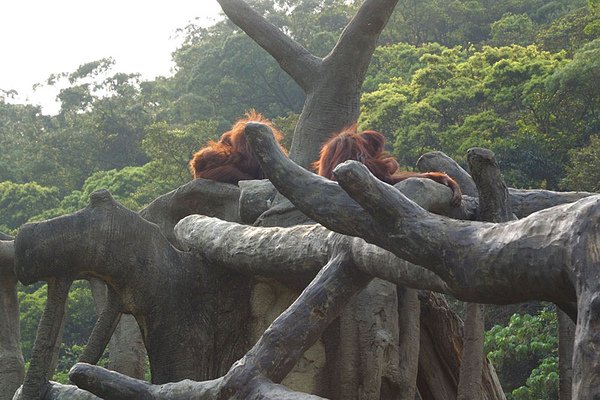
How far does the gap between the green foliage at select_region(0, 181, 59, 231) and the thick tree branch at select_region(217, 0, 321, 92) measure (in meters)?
17.6

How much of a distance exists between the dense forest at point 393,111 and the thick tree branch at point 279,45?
21.8ft

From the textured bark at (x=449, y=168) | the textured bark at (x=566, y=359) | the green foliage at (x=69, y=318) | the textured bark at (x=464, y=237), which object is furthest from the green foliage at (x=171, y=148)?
the textured bark at (x=464, y=237)

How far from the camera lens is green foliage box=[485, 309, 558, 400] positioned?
12.4 metres

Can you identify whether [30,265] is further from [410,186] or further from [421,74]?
[421,74]

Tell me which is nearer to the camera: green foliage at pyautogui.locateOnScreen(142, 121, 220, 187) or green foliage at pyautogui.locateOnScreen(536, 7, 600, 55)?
green foliage at pyautogui.locateOnScreen(142, 121, 220, 187)

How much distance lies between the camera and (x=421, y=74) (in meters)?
22.4

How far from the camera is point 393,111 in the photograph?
21.6 m

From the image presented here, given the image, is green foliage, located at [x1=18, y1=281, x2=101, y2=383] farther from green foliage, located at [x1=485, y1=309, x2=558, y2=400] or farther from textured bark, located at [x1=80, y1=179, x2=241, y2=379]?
textured bark, located at [x1=80, y1=179, x2=241, y2=379]

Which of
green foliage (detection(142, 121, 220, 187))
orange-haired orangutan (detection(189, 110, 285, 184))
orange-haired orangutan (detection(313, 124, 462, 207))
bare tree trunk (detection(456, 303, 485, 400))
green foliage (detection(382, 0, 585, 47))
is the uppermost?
green foliage (detection(382, 0, 585, 47))

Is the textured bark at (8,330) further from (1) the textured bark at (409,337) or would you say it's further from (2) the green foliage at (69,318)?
(2) the green foliage at (69,318)

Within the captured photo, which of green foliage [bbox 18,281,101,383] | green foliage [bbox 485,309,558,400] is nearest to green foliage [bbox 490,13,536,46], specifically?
green foliage [bbox 18,281,101,383]

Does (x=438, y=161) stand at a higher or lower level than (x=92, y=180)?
lower

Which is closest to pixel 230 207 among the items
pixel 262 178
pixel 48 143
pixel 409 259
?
pixel 262 178

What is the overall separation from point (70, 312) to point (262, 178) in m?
13.2
